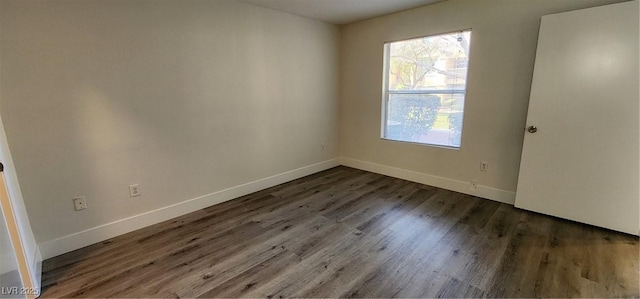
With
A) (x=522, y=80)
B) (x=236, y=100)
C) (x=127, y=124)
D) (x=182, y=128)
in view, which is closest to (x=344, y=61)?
(x=236, y=100)

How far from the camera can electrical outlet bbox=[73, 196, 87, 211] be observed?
2.28 meters

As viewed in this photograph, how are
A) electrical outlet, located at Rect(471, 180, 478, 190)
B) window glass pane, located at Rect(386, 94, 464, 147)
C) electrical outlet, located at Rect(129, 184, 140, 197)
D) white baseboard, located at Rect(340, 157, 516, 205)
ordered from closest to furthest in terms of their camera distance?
electrical outlet, located at Rect(129, 184, 140, 197) < white baseboard, located at Rect(340, 157, 516, 205) < electrical outlet, located at Rect(471, 180, 478, 190) < window glass pane, located at Rect(386, 94, 464, 147)

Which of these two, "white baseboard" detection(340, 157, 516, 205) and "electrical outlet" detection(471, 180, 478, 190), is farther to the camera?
"electrical outlet" detection(471, 180, 478, 190)

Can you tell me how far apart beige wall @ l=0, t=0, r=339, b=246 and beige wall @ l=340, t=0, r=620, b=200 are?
1.14m

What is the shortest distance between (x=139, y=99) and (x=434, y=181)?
3.49 m

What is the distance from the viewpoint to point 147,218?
2.68 metres

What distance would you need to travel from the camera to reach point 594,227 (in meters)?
2.55

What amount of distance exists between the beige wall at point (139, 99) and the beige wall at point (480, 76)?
1.14m

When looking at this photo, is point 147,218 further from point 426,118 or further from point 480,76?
point 480,76

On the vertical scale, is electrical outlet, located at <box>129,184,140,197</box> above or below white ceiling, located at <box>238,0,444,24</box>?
below

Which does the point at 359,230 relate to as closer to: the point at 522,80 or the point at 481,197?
the point at 481,197

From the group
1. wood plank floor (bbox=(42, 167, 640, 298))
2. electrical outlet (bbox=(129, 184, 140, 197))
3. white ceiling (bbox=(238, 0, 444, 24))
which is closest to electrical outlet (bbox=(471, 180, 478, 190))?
wood plank floor (bbox=(42, 167, 640, 298))

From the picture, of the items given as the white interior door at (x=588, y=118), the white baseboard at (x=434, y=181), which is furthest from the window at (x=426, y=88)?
the white interior door at (x=588, y=118)

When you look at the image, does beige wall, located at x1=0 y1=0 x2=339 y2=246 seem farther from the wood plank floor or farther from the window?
the window
